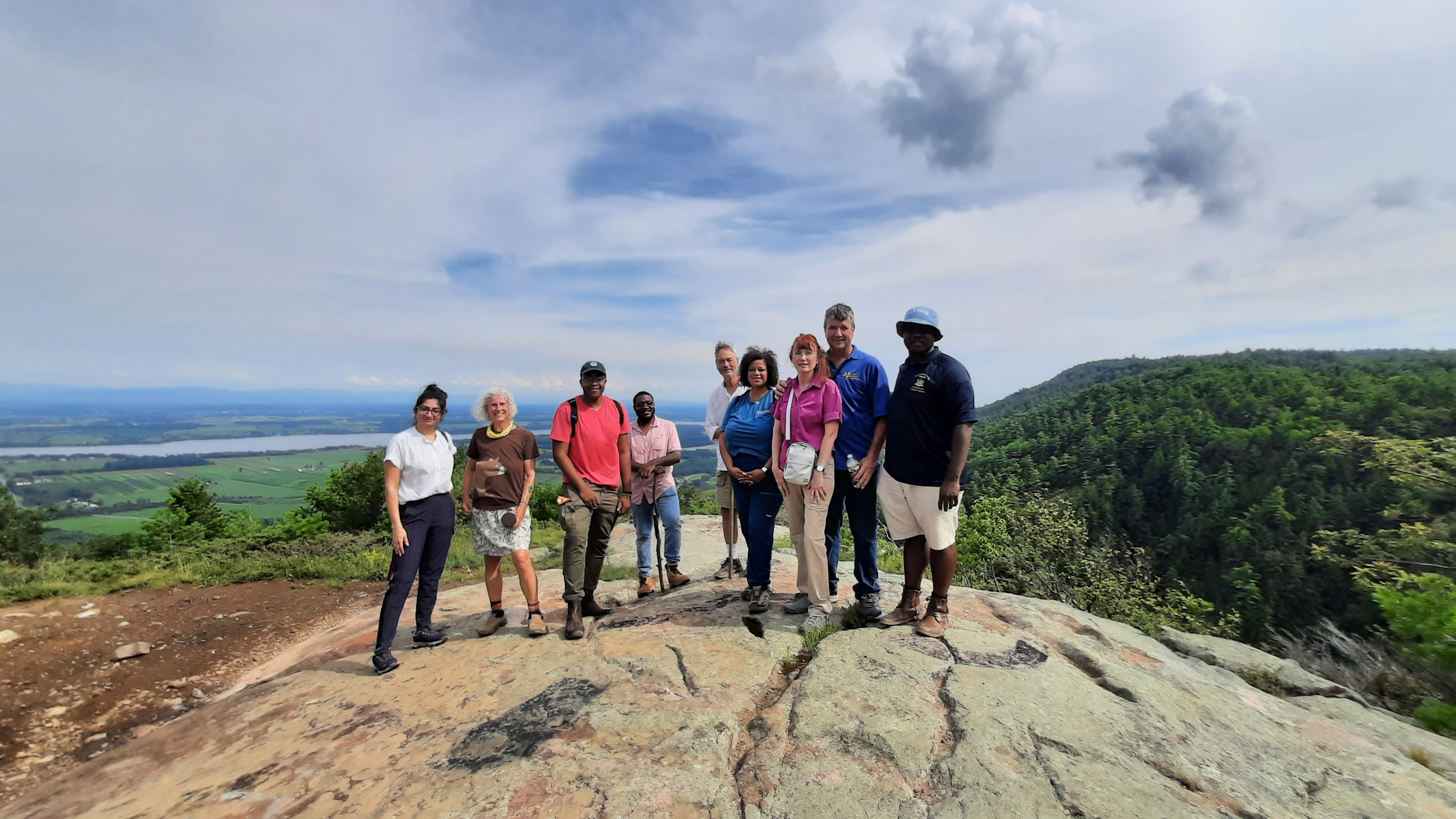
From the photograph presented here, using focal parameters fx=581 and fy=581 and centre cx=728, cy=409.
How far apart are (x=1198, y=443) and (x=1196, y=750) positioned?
6045 centimetres

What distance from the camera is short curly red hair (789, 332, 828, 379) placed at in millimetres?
4480

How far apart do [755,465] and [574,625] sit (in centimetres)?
201

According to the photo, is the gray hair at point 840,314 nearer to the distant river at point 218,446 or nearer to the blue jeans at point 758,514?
the blue jeans at point 758,514

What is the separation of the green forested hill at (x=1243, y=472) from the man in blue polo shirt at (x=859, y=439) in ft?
80.1

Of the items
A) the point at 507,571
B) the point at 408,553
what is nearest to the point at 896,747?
the point at 408,553

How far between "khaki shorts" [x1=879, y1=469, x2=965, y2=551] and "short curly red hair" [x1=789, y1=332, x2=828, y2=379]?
0.93 metres

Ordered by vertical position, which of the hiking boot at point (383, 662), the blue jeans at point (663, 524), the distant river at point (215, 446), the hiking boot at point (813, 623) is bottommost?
the distant river at point (215, 446)

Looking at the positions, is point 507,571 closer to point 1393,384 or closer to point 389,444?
point 389,444

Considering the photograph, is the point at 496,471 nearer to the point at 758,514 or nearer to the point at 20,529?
the point at 758,514

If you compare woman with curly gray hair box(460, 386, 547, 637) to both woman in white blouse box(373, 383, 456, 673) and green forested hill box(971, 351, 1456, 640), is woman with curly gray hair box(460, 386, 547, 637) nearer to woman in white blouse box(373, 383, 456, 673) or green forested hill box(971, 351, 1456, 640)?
woman in white blouse box(373, 383, 456, 673)

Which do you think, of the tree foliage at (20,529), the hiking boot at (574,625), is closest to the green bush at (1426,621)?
the hiking boot at (574,625)

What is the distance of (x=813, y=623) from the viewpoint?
467 cm

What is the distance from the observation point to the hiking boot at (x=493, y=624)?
508 cm

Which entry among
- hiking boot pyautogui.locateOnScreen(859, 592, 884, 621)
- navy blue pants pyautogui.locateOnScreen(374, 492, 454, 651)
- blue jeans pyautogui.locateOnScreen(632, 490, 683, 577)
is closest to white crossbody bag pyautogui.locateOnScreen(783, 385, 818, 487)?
hiking boot pyautogui.locateOnScreen(859, 592, 884, 621)
